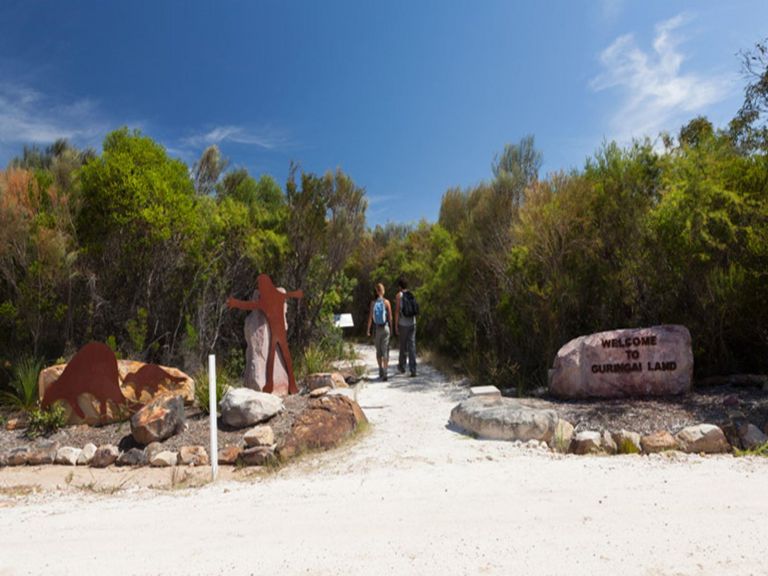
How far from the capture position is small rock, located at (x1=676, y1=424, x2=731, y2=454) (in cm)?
508

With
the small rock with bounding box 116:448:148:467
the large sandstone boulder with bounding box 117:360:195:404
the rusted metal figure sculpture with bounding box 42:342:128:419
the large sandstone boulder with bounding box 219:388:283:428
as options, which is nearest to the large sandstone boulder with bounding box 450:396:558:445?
the large sandstone boulder with bounding box 219:388:283:428

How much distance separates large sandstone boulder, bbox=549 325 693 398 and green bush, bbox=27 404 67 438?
724cm

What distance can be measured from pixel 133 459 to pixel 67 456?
98 centimetres

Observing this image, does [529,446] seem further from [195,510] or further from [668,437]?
[195,510]

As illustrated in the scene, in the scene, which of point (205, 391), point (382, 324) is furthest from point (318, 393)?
point (382, 324)

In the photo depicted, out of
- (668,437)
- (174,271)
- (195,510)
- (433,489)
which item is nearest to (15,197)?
(174,271)

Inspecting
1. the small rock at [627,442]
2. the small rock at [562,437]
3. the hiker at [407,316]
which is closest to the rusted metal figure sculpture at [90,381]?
the hiker at [407,316]

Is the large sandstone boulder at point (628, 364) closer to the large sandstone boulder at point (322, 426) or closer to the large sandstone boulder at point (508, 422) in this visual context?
the large sandstone boulder at point (508, 422)

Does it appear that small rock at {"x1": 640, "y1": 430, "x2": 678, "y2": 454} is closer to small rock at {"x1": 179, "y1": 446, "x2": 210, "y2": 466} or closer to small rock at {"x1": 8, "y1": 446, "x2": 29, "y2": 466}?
small rock at {"x1": 179, "y1": 446, "x2": 210, "y2": 466}

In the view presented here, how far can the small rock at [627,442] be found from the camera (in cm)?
515

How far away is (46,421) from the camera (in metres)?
6.74

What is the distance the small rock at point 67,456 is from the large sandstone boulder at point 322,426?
2.75 meters

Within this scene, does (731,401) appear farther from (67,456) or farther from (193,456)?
(67,456)

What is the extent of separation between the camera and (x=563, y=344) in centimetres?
802
